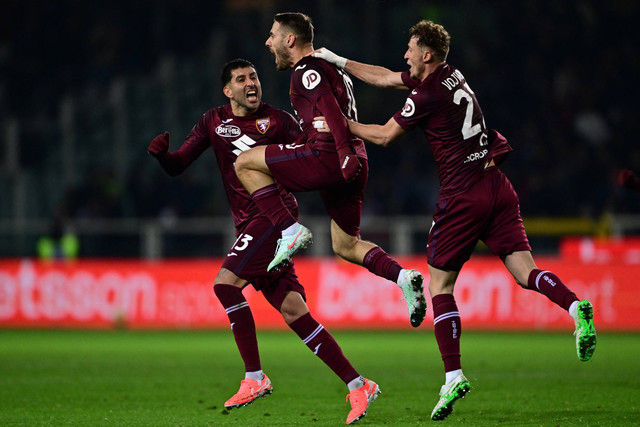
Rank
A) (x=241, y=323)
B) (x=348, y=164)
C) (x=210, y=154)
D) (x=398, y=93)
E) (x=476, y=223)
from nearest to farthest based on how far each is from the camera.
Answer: (x=348, y=164)
(x=476, y=223)
(x=241, y=323)
(x=398, y=93)
(x=210, y=154)

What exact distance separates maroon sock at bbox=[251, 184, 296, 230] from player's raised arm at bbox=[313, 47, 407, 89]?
0.95 meters

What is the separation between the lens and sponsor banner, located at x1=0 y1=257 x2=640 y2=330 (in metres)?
14.6

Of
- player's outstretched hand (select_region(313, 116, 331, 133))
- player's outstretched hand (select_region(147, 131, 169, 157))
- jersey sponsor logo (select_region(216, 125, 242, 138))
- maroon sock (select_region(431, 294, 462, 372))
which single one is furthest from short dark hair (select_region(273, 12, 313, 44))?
maroon sock (select_region(431, 294, 462, 372))

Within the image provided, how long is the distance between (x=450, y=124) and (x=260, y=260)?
1.72 meters

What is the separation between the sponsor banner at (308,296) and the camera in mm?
14555

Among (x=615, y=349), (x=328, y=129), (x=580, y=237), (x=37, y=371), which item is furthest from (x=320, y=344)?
(x=580, y=237)

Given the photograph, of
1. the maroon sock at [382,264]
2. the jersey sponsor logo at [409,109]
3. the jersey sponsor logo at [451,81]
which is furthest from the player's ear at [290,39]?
the maroon sock at [382,264]

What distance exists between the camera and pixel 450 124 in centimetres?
632

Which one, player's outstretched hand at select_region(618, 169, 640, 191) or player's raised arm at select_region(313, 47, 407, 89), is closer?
player's raised arm at select_region(313, 47, 407, 89)

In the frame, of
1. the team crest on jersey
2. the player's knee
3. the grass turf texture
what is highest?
the team crest on jersey

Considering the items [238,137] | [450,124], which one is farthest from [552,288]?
[238,137]

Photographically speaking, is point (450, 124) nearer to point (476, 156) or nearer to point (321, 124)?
point (476, 156)

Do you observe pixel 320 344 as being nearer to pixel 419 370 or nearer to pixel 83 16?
pixel 419 370

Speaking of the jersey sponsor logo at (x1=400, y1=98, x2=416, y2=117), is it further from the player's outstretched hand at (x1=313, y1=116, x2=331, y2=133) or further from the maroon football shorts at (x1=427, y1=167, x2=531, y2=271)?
the maroon football shorts at (x1=427, y1=167, x2=531, y2=271)
